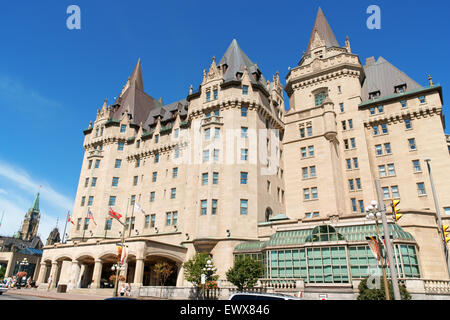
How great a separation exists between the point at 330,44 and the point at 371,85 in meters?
10.5

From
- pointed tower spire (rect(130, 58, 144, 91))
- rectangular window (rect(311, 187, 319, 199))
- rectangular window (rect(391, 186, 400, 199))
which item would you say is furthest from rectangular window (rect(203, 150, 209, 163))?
pointed tower spire (rect(130, 58, 144, 91))

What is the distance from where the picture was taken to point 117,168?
5359cm

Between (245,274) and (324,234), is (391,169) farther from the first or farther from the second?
(245,274)

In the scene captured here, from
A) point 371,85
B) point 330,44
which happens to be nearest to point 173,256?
point 371,85

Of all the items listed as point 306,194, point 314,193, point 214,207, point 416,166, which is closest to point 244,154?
point 214,207

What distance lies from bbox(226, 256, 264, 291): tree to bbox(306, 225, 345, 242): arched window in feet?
21.8

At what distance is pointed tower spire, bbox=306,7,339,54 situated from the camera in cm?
5324

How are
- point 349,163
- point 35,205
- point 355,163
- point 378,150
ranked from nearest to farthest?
1. point 378,150
2. point 355,163
3. point 349,163
4. point 35,205

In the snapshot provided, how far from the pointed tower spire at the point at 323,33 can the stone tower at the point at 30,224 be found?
148662 mm

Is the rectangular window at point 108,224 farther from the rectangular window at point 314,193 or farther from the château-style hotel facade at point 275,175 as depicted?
the rectangular window at point 314,193

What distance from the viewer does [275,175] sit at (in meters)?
44.5

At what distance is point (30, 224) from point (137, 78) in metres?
117

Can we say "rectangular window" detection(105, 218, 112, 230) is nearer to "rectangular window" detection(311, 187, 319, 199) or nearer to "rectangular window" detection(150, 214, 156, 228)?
"rectangular window" detection(150, 214, 156, 228)

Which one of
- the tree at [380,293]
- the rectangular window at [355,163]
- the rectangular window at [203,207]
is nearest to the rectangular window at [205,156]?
the rectangular window at [203,207]
